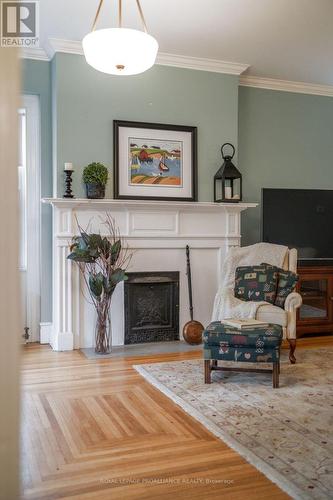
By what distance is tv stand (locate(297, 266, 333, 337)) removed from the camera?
16.8 ft

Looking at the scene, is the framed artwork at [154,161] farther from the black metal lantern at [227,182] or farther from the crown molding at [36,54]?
the crown molding at [36,54]

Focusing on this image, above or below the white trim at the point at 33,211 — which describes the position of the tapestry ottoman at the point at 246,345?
below

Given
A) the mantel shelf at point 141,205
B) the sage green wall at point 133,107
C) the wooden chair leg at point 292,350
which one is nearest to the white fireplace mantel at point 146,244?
the mantel shelf at point 141,205

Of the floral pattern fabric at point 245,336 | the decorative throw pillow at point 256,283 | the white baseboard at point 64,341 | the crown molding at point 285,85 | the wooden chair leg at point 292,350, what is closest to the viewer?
the floral pattern fabric at point 245,336

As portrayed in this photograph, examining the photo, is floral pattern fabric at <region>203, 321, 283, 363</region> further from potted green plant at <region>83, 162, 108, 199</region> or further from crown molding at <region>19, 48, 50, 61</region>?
crown molding at <region>19, 48, 50, 61</region>

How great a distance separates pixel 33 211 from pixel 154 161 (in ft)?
4.40

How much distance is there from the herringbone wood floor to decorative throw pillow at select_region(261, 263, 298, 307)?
1.39m

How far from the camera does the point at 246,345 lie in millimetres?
3273

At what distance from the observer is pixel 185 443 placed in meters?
2.41

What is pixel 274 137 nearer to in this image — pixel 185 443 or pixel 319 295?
pixel 319 295

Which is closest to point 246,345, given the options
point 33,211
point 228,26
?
point 33,211

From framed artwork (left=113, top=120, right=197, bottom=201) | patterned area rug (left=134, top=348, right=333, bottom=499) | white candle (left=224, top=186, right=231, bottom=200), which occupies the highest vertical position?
framed artwork (left=113, top=120, right=197, bottom=201)

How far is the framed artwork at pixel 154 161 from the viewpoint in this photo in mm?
4715

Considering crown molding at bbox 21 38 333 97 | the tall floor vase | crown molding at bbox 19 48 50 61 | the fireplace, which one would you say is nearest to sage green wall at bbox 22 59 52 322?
crown molding at bbox 19 48 50 61
